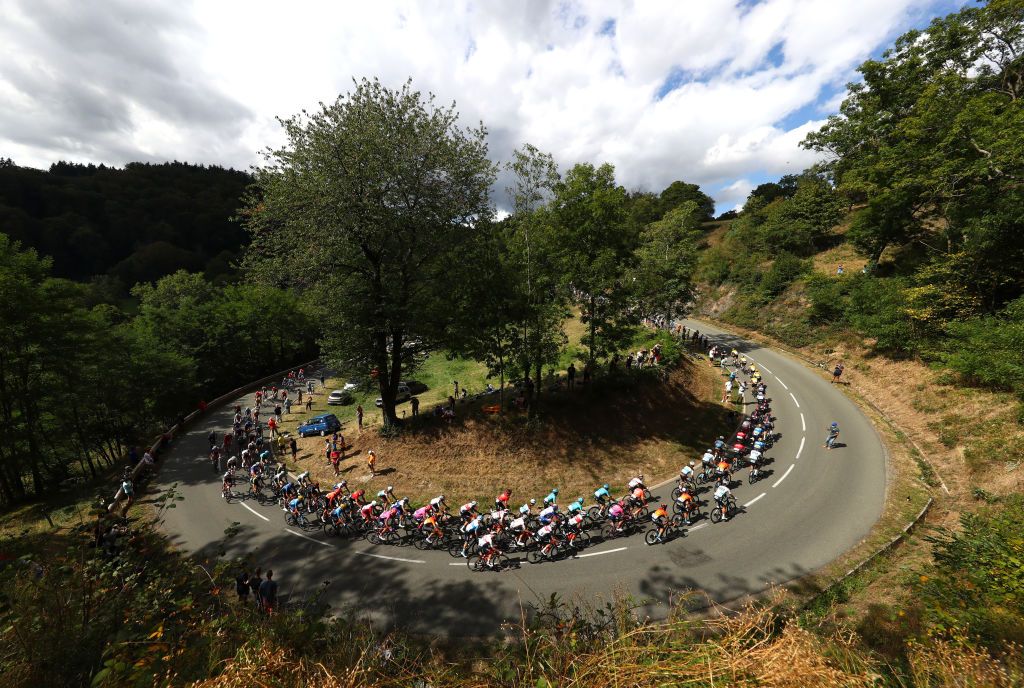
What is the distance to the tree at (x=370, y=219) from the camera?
16.5 metres

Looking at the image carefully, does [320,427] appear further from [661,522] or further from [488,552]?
[661,522]

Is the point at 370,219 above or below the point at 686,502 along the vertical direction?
above

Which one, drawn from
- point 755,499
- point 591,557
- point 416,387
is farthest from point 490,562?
point 416,387

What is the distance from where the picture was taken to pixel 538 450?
778 inches

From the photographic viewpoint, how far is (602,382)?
23609mm

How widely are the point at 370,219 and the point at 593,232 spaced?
10860 mm

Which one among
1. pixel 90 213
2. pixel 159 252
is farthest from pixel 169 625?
pixel 90 213

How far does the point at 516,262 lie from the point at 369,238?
7.18 metres

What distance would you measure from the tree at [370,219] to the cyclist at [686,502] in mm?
13181

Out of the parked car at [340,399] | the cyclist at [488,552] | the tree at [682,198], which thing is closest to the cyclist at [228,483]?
the cyclist at [488,552]

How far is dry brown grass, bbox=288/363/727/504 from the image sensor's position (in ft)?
60.5

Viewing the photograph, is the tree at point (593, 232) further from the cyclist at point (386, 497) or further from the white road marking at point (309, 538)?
the white road marking at point (309, 538)

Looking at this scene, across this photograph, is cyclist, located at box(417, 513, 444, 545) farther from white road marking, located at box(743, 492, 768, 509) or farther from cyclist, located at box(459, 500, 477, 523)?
white road marking, located at box(743, 492, 768, 509)

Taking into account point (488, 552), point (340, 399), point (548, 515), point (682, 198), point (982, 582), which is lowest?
point (488, 552)
